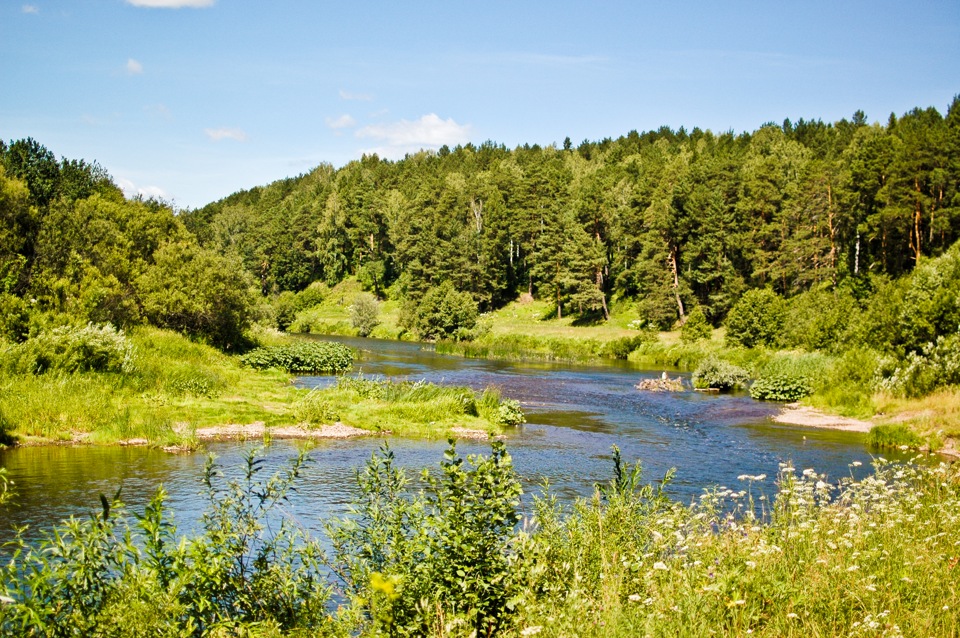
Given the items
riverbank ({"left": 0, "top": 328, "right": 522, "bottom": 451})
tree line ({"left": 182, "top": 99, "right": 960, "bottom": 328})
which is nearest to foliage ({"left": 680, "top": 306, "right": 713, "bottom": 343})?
tree line ({"left": 182, "top": 99, "right": 960, "bottom": 328})

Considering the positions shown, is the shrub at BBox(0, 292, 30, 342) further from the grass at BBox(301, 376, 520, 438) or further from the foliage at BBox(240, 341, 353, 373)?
the foliage at BBox(240, 341, 353, 373)

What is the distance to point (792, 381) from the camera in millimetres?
39875

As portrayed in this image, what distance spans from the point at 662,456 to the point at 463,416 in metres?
8.40

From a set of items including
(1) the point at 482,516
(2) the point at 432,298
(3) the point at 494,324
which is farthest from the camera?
(3) the point at 494,324

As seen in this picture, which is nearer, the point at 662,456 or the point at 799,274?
the point at 662,456

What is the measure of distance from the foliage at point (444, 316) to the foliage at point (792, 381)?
136 feet

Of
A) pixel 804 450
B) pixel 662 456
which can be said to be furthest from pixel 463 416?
pixel 804 450

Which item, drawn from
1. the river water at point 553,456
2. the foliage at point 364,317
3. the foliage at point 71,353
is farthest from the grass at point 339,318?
the foliage at point 71,353

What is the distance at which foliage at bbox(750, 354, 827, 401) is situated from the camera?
39406 mm

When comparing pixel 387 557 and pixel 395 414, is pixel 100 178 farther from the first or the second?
pixel 387 557

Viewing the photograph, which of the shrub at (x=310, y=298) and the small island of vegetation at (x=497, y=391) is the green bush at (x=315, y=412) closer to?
the small island of vegetation at (x=497, y=391)

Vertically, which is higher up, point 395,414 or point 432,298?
point 432,298

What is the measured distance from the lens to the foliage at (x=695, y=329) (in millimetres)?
66875

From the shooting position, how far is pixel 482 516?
732 cm
